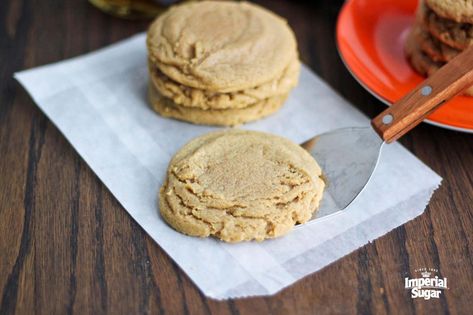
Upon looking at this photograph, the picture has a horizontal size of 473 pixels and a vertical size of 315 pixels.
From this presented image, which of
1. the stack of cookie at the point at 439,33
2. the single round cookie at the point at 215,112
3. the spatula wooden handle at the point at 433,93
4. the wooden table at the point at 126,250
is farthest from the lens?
the single round cookie at the point at 215,112

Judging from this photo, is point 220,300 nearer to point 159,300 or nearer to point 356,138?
point 159,300

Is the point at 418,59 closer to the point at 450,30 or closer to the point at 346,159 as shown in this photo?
the point at 450,30

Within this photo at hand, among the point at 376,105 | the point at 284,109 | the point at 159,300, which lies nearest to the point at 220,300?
the point at 159,300

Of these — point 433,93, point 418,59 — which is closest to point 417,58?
point 418,59

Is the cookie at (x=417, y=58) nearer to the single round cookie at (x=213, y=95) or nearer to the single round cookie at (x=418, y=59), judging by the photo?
the single round cookie at (x=418, y=59)

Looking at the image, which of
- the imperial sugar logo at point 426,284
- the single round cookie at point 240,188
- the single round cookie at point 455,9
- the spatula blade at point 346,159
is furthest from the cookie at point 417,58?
the imperial sugar logo at point 426,284

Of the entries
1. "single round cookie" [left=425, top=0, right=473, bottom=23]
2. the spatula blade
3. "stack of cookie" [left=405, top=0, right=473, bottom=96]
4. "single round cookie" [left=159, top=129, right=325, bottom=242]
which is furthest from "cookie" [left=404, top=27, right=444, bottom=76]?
"single round cookie" [left=159, top=129, right=325, bottom=242]
